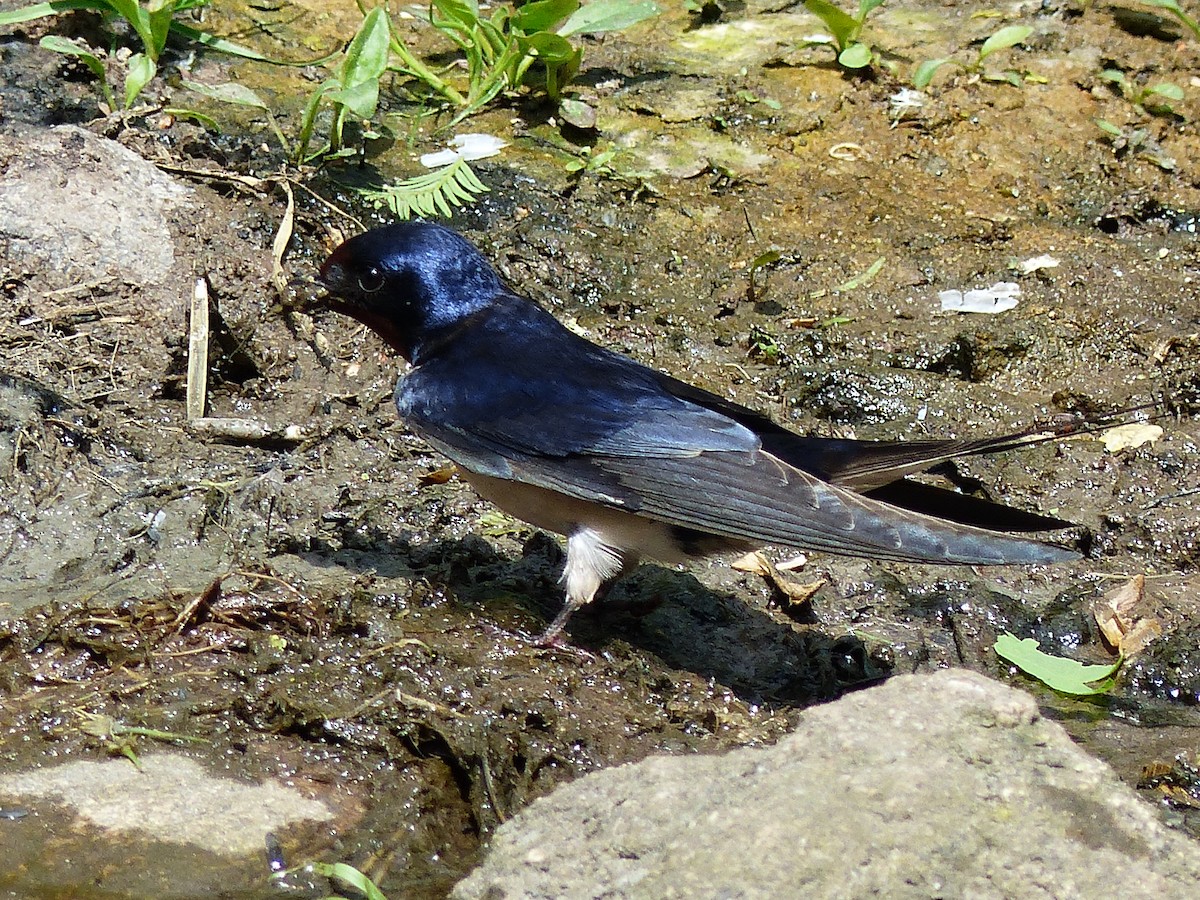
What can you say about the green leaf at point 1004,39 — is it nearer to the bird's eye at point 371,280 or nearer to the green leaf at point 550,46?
the green leaf at point 550,46

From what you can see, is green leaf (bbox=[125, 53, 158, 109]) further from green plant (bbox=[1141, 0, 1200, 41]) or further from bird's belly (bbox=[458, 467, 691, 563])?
green plant (bbox=[1141, 0, 1200, 41])

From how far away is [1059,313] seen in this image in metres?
5.27

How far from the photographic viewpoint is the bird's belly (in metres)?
3.91

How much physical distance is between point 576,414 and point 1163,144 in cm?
354

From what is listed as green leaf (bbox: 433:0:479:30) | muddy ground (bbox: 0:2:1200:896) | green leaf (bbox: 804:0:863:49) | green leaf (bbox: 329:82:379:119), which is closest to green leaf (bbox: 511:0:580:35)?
green leaf (bbox: 433:0:479:30)

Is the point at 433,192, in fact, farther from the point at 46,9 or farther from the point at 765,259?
the point at 46,9

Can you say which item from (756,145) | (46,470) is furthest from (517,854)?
(756,145)

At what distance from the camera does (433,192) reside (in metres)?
5.41

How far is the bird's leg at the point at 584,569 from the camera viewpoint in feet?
12.7

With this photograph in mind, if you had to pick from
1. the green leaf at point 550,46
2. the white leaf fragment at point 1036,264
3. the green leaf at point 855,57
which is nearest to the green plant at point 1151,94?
the green leaf at point 855,57

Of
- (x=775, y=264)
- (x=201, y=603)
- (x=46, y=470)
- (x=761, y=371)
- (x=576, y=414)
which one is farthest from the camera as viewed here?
(x=775, y=264)

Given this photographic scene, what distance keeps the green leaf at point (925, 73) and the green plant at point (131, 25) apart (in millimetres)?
3033

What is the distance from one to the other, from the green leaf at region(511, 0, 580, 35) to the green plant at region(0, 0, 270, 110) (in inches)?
49.7

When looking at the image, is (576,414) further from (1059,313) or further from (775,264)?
(1059,313)
